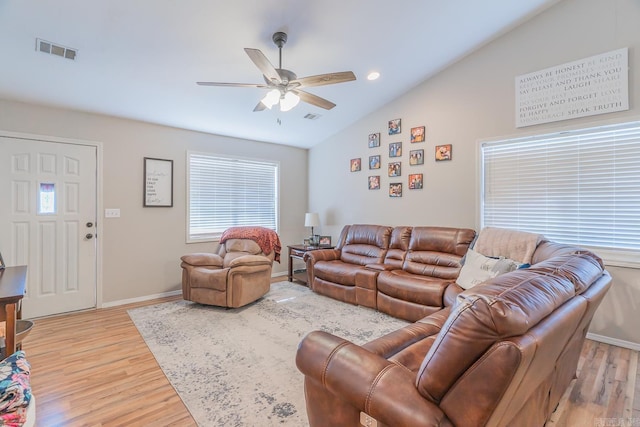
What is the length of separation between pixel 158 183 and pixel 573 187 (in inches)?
197

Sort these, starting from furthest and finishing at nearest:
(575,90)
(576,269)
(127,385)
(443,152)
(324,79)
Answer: (443,152), (575,90), (324,79), (127,385), (576,269)

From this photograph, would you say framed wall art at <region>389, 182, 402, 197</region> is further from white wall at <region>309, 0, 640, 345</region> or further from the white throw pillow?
the white throw pillow

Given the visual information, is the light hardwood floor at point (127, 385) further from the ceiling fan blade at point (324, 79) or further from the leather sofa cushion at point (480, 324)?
the ceiling fan blade at point (324, 79)

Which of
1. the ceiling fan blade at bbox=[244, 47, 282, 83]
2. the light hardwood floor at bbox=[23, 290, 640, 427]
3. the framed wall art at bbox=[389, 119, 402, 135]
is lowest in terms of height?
the light hardwood floor at bbox=[23, 290, 640, 427]

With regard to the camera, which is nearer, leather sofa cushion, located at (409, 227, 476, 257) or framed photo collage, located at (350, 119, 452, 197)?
leather sofa cushion, located at (409, 227, 476, 257)

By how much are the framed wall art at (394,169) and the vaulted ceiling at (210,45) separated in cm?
104

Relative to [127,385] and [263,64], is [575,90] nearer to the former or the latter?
[263,64]

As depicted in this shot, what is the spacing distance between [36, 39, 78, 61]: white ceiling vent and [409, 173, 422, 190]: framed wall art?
3896 mm

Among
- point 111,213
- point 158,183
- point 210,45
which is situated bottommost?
point 111,213

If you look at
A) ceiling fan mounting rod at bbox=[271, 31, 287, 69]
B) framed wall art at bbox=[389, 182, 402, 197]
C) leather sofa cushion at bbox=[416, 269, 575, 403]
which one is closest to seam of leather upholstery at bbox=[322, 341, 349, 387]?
leather sofa cushion at bbox=[416, 269, 575, 403]

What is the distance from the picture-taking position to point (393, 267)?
3.83 metres

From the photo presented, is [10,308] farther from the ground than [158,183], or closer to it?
closer to it

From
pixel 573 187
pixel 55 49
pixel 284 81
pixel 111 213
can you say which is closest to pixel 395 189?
pixel 573 187

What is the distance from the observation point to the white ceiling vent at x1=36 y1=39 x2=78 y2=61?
2.47 metres
